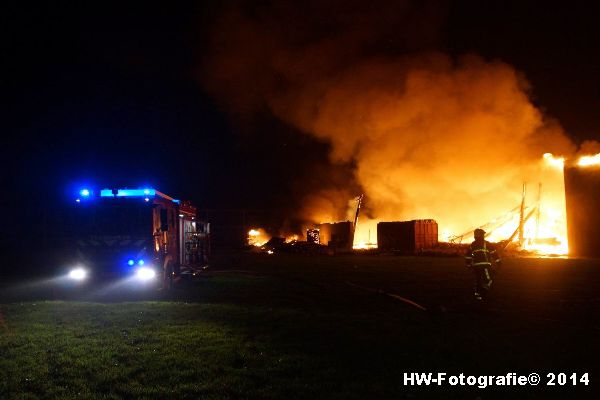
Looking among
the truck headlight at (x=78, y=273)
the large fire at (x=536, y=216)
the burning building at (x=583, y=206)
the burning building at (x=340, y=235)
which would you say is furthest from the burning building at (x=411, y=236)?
the truck headlight at (x=78, y=273)

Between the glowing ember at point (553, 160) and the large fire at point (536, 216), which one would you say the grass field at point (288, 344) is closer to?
the large fire at point (536, 216)

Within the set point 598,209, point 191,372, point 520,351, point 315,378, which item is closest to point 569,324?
point 520,351

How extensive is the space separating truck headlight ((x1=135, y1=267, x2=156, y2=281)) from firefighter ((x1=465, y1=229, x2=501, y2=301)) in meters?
7.74

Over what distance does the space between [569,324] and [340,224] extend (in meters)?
36.3

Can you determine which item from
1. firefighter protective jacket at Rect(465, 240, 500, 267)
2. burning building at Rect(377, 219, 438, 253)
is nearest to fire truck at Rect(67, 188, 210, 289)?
firefighter protective jacket at Rect(465, 240, 500, 267)

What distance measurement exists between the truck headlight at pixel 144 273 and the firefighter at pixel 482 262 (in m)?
7.74

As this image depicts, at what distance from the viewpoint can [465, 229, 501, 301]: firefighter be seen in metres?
10.6

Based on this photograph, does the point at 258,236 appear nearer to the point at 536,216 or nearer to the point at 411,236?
the point at 411,236

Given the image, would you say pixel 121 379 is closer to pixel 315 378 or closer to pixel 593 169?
pixel 315 378

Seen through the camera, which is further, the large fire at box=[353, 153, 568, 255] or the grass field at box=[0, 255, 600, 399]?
the large fire at box=[353, 153, 568, 255]

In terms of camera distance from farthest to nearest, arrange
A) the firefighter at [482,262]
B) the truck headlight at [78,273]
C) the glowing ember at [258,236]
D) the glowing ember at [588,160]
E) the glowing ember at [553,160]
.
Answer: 1. the glowing ember at [258,236]
2. the glowing ember at [553,160]
3. the glowing ember at [588,160]
4. the truck headlight at [78,273]
5. the firefighter at [482,262]

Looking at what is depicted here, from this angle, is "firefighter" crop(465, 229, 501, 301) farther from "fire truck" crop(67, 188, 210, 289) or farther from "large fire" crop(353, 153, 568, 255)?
"large fire" crop(353, 153, 568, 255)

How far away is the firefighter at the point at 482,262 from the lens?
34.9ft

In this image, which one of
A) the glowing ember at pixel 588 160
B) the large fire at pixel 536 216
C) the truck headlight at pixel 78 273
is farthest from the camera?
the large fire at pixel 536 216
